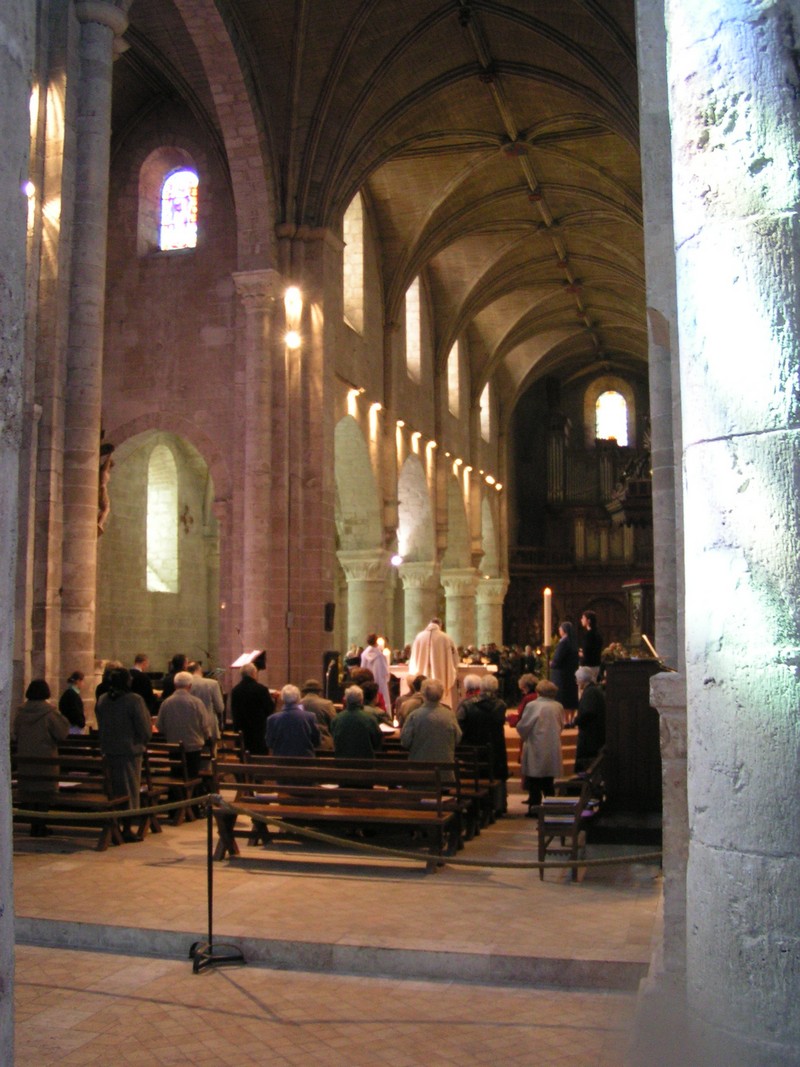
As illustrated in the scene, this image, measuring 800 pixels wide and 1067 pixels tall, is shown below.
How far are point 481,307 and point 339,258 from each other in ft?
35.7

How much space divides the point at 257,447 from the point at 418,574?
462 inches

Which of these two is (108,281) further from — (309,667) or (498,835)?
(498,835)

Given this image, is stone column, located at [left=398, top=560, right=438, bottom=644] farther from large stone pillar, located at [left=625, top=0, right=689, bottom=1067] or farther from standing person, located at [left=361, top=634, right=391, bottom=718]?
large stone pillar, located at [left=625, top=0, right=689, bottom=1067]

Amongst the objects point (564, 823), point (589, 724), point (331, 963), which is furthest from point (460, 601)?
point (331, 963)

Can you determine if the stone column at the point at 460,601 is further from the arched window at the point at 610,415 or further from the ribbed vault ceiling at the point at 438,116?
the arched window at the point at 610,415

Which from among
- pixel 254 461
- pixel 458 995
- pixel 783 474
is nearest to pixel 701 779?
pixel 783 474

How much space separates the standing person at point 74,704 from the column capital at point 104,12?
22.7 feet

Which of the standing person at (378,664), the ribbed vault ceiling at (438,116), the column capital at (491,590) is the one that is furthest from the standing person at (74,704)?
the column capital at (491,590)

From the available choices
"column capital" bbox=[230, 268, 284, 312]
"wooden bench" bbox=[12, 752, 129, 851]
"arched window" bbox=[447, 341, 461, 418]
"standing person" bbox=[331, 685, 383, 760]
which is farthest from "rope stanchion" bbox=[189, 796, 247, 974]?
"arched window" bbox=[447, 341, 461, 418]

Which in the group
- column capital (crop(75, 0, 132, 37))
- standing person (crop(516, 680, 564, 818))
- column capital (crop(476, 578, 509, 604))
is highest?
column capital (crop(75, 0, 132, 37))

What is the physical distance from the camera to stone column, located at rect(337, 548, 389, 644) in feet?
80.6

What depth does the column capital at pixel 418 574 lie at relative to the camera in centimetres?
2942

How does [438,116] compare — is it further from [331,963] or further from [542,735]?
[331,963]

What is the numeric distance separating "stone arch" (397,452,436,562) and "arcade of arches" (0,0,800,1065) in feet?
0.33
